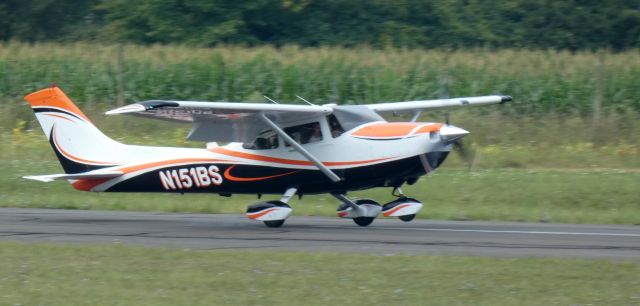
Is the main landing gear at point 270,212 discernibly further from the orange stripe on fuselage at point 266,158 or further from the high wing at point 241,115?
the high wing at point 241,115

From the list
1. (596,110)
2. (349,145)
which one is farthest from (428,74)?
(349,145)

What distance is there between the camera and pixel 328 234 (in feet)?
46.9

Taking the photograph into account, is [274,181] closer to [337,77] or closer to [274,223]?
[274,223]

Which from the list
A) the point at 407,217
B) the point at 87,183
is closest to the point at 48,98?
the point at 87,183

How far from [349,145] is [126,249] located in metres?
4.21

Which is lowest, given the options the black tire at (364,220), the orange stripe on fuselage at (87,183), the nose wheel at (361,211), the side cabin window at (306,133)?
the orange stripe on fuselage at (87,183)

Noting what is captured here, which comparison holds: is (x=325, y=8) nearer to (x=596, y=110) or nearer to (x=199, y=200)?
(x=596, y=110)

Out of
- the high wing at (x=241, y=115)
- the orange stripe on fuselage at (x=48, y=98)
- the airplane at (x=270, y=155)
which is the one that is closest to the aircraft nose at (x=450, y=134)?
the airplane at (x=270, y=155)

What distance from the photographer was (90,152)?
15961 millimetres

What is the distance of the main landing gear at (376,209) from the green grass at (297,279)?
3.58 meters

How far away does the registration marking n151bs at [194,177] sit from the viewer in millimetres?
15445

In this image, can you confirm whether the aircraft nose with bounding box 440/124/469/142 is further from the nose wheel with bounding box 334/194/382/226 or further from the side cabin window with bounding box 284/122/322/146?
the side cabin window with bounding box 284/122/322/146

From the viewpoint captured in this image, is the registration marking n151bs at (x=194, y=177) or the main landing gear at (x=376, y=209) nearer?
the main landing gear at (x=376, y=209)

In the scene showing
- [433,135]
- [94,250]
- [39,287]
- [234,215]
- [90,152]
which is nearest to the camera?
[39,287]
